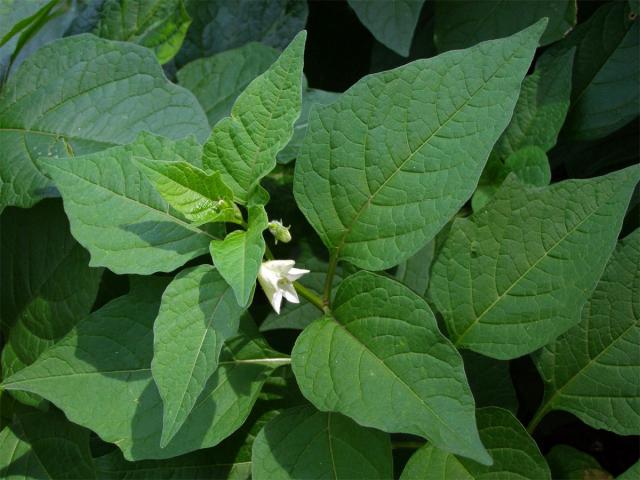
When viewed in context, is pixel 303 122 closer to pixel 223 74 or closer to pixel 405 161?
pixel 223 74

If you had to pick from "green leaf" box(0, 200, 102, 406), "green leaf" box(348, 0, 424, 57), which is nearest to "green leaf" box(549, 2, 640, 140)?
"green leaf" box(348, 0, 424, 57)

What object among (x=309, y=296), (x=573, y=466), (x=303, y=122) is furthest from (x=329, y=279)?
(x=573, y=466)

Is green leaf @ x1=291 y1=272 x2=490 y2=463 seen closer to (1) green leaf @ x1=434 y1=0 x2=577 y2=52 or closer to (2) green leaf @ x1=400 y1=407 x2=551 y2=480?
(2) green leaf @ x1=400 y1=407 x2=551 y2=480

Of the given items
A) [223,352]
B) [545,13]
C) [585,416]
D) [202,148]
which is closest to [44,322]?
[223,352]

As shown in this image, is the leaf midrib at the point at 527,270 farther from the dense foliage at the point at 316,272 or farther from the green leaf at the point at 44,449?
the green leaf at the point at 44,449

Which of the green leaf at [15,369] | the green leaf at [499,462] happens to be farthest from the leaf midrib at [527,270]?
the green leaf at [15,369]

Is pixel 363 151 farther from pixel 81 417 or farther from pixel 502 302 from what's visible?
pixel 81 417
